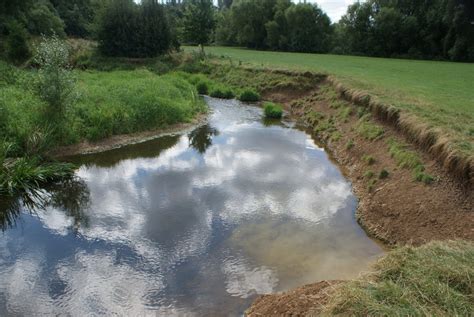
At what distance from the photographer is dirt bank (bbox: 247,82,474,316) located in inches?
310

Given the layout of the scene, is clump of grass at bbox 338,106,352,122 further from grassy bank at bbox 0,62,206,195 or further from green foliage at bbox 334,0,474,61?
green foliage at bbox 334,0,474,61

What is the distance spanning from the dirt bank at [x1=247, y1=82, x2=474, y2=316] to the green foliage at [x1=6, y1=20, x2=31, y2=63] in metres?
29.8

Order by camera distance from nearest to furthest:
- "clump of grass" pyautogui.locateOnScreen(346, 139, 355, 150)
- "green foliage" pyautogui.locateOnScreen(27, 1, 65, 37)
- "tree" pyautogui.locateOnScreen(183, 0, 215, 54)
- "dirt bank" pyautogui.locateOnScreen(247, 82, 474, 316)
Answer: "dirt bank" pyautogui.locateOnScreen(247, 82, 474, 316) → "clump of grass" pyautogui.locateOnScreen(346, 139, 355, 150) → "green foliage" pyautogui.locateOnScreen(27, 1, 65, 37) → "tree" pyautogui.locateOnScreen(183, 0, 215, 54)

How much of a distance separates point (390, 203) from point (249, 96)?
62.9ft

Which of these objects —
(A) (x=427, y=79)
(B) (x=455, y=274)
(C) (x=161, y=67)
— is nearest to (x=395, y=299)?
(B) (x=455, y=274)

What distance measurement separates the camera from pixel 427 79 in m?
26.0

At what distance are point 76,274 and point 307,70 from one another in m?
24.5

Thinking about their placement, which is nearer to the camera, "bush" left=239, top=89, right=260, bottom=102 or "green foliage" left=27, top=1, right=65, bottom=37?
"bush" left=239, top=89, right=260, bottom=102

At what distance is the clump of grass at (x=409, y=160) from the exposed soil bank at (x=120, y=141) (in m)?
11.6

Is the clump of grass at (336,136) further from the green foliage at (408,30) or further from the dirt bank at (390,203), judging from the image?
the green foliage at (408,30)

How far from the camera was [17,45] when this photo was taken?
113ft

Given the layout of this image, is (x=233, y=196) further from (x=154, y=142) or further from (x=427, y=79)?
(x=427, y=79)

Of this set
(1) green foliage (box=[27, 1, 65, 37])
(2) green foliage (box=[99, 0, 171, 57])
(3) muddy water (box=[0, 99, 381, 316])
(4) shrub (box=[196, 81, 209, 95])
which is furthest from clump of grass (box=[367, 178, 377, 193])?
(1) green foliage (box=[27, 1, 65, 37])

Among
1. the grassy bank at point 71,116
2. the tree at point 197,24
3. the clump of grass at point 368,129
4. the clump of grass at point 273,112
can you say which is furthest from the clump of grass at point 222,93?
the tree at point 197,24
